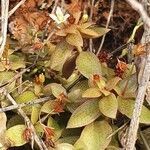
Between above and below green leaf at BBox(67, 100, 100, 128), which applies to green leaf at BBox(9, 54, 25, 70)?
above

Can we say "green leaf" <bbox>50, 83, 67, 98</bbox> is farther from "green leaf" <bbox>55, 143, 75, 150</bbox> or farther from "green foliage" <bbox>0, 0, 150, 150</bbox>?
"green leaf" <bbox>55, 143, 75, 150</bbox>

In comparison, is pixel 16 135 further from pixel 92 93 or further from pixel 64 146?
pixel 92 93

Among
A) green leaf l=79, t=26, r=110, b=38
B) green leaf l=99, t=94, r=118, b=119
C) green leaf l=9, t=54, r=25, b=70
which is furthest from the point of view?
green leaf l=9, t=54, r=25, b=70

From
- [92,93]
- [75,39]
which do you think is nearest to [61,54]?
[75,39]

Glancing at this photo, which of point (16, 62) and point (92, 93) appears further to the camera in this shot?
point (16, 62)

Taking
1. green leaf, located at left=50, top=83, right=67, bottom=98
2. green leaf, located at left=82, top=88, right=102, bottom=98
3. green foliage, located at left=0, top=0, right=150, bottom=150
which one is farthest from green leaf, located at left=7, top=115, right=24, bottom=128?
green leaf, located at left=82, top=88, right=102, bottom=98

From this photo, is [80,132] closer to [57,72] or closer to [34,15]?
[57,72]
